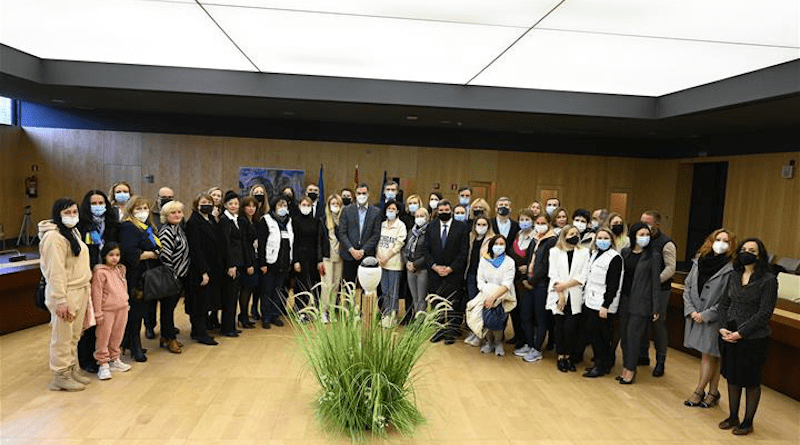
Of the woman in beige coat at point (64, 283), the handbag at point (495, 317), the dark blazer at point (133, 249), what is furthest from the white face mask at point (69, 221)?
the handbag at point (495, 317)

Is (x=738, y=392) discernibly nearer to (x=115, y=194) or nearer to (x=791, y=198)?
(x=115, y=194)

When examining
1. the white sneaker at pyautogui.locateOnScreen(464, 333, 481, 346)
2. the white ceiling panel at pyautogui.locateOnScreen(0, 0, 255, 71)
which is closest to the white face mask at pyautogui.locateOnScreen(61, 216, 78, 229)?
the white ceiling panel at pyautogui.locateOnScreen(0, 0, 255, 71)

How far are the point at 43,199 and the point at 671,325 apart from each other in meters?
12.3

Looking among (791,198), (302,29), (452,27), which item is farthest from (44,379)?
(791,198)

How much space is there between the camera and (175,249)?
5191 mm

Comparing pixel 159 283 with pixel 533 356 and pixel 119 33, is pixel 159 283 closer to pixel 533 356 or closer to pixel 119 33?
pixel 119 33

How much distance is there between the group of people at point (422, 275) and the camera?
4086 millimetres

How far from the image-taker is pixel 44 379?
4539 mm

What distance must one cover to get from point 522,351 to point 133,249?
398 centimetres

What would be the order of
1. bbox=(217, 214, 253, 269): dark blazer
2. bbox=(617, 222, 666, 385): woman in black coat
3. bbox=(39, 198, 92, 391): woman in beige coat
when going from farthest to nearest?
1. bbox=(217, 214, 253, 269): dark blazer
2. bbox=(617, 222, 666, 385): woman in black coat
3. bbox=(39, 198, 92, 391): woman in beige coat

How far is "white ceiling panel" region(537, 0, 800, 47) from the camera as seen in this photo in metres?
3.95

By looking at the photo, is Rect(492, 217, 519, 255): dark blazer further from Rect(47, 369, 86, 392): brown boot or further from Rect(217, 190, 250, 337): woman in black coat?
Rect(47, 369, 86, 392): brown boot

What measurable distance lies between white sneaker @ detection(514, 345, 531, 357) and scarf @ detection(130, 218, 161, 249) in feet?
12.4

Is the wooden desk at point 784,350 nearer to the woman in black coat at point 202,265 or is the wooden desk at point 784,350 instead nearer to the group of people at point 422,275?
the group of people at point 422,275
